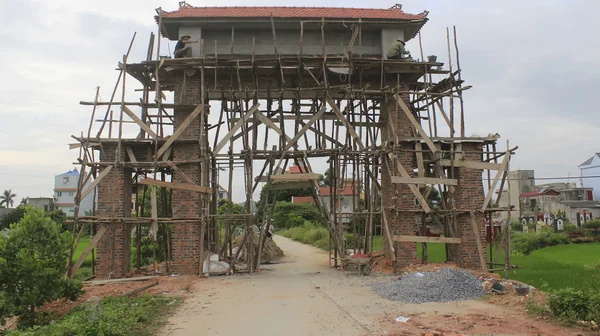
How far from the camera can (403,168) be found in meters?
14.2

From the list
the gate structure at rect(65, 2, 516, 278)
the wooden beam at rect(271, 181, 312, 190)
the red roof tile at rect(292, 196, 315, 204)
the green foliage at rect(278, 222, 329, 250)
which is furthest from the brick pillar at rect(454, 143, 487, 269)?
the red roof tile at rect(292, 196, 315, 204)

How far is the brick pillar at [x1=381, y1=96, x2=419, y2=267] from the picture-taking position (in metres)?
14.2

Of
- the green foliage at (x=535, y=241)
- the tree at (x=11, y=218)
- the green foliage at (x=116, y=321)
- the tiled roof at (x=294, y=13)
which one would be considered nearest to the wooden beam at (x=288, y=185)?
the tiled roof at (x=294, y=13)

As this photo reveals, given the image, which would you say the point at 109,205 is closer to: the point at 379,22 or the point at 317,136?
the point at 317,136

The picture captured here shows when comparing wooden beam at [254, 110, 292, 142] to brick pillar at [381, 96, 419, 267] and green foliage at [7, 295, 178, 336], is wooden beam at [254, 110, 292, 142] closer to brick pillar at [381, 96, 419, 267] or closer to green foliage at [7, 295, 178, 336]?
brick pillar at [381, 96, 419, 267]

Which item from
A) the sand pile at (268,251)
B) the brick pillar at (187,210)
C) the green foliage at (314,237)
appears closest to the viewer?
the brick pillar at (187,210)

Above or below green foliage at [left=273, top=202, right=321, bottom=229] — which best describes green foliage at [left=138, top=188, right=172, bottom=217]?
above

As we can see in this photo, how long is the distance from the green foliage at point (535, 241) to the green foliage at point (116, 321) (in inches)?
925

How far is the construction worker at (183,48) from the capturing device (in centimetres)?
1482

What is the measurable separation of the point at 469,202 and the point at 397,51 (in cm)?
573

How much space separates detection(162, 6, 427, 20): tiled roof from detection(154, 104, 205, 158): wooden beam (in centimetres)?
350

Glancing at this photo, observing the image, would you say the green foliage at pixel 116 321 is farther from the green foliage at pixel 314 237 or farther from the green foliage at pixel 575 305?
the green foliage at pixel 314 237

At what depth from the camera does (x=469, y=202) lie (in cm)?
1444

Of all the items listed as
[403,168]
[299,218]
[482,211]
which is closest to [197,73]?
[403,168]
